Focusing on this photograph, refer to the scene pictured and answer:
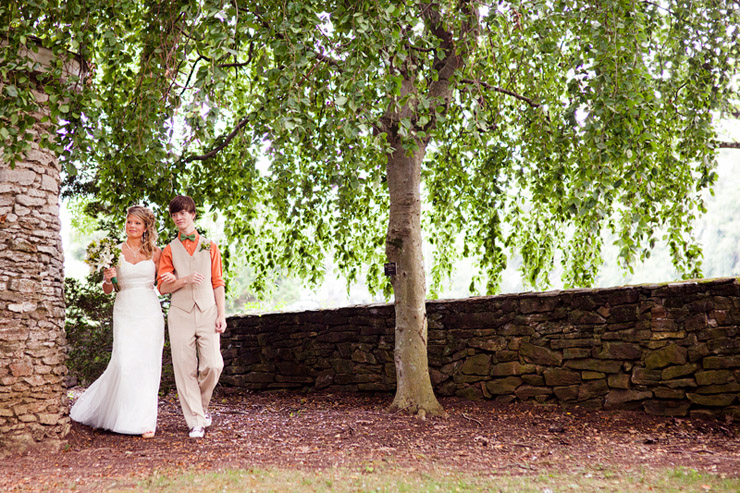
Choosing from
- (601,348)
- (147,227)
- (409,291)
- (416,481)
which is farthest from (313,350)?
(416,481)

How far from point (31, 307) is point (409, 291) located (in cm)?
268

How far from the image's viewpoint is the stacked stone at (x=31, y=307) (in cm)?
347

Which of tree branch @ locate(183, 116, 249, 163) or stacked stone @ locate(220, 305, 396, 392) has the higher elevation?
tree branch @ locate(183, 116, 249, 163)

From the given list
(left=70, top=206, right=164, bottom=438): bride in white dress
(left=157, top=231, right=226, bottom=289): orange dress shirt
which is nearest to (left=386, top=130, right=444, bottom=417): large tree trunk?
(left=157, top=231, right=226, bottom=289): orange dress shirt

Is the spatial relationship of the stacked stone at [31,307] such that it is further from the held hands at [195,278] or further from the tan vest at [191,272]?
the held hands at [195,278]

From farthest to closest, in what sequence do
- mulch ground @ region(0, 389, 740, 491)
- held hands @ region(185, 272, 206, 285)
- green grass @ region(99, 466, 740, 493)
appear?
→ held hands @ region(185, 272, 206, 285)
mulch ground @ region(0, 389, 740, 491)
green grass @ region(99, 466, 740, 493)

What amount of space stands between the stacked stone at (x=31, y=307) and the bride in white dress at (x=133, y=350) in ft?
0.94

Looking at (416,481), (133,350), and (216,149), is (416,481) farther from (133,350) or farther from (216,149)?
(216,149)

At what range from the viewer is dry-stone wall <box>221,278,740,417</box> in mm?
4262

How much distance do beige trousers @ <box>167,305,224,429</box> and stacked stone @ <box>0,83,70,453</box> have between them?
72 centimetres

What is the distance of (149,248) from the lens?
13.4 feet

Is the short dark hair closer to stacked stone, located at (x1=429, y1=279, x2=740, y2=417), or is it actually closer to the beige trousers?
the beige trousers

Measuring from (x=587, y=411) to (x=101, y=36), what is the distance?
438 centimetres

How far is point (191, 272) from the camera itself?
3975mm
